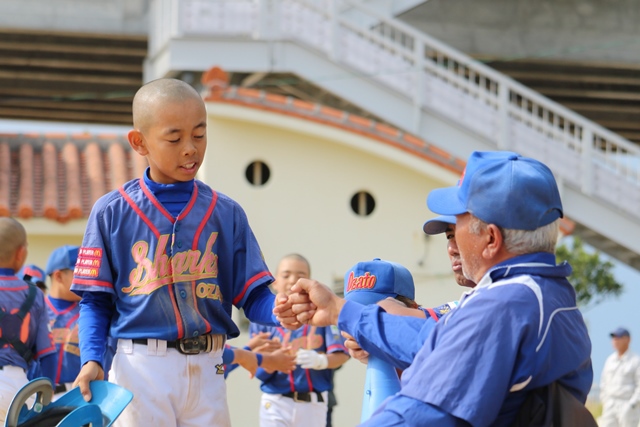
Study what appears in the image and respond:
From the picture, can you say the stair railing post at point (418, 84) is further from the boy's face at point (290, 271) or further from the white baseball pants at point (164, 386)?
the white baseball pants at point (164, 386)

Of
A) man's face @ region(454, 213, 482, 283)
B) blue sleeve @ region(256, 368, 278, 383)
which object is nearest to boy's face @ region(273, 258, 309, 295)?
blue sleeve @ region(256, 368, 278, 383)

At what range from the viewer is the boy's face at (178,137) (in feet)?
17.3

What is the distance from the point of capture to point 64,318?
10.1 metres

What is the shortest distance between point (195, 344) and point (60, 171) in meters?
12.8

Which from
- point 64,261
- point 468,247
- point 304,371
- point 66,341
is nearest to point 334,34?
point 304,371

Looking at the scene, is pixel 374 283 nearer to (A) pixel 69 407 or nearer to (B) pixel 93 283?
(B) pixel 93 283

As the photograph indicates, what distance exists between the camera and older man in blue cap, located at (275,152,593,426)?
12.5 feet

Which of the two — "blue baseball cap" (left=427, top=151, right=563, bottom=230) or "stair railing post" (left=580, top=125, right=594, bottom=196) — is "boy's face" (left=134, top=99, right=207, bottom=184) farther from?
"stair railing post" (left=580, top=125, right=594, bottom=196)

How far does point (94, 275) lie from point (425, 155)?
10263 mm

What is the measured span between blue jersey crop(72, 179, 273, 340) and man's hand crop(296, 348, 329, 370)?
4.04 m

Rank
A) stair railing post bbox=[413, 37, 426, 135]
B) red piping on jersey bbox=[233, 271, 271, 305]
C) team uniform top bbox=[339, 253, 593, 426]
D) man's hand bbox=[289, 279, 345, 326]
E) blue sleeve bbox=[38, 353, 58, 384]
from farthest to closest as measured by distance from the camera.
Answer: stair railing post bbox=[413, 37, 426, 135]
blue sleeve bbox=[38, 353, 58, 384]
red piping on jersey bbox=[233, 271, 271, 305]
man's hand bbox=[289, 279, 345, 326]
team uniform top bbox=[339, 253, 593, 426]

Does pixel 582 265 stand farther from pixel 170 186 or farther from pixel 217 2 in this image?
pixel 170 186

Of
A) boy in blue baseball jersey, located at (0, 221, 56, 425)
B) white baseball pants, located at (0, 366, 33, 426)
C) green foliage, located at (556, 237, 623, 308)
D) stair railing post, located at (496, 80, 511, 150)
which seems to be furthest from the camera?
green foliage, located at (556, 237, 623, 308)

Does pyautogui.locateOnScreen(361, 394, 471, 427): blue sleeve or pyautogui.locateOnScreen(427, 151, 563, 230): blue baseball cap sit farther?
pyautogui.locateOnScreen(427, 151, 563, 230): blue baseball cap
